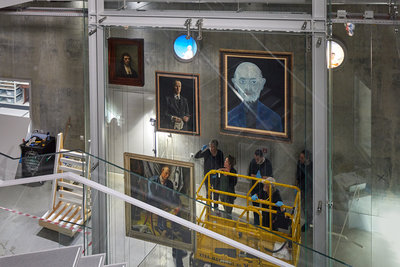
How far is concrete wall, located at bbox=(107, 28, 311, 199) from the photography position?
3.94 meters

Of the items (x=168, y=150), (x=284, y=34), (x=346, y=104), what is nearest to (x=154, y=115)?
(x=168, y=150)

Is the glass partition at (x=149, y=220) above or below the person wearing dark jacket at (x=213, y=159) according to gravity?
below

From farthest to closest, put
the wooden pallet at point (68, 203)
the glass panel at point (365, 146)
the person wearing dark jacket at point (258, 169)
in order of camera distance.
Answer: the person wearing dark jacket at point (258, 169) < the glass panel at point (365, 146) < the wooden pallet at point (68, 203)

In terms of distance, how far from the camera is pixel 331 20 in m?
3.76

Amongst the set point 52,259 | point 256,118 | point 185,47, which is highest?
point 185,47

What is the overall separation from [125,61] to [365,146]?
2054 millimetres

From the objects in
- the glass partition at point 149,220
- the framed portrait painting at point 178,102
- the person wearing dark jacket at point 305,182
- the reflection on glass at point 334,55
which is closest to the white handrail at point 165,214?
the glass partition at point 149,220

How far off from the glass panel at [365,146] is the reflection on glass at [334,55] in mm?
38

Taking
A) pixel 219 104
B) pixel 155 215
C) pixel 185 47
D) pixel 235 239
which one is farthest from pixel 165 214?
pixel 185 47

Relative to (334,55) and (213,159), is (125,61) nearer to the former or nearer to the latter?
(213,159)

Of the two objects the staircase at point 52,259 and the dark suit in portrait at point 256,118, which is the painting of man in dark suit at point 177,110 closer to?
the dark suit in portrait at point 256,118

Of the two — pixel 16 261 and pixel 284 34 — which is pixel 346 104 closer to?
pixel 284 34

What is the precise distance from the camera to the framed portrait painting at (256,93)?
3.97 m

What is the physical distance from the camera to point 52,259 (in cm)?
316
